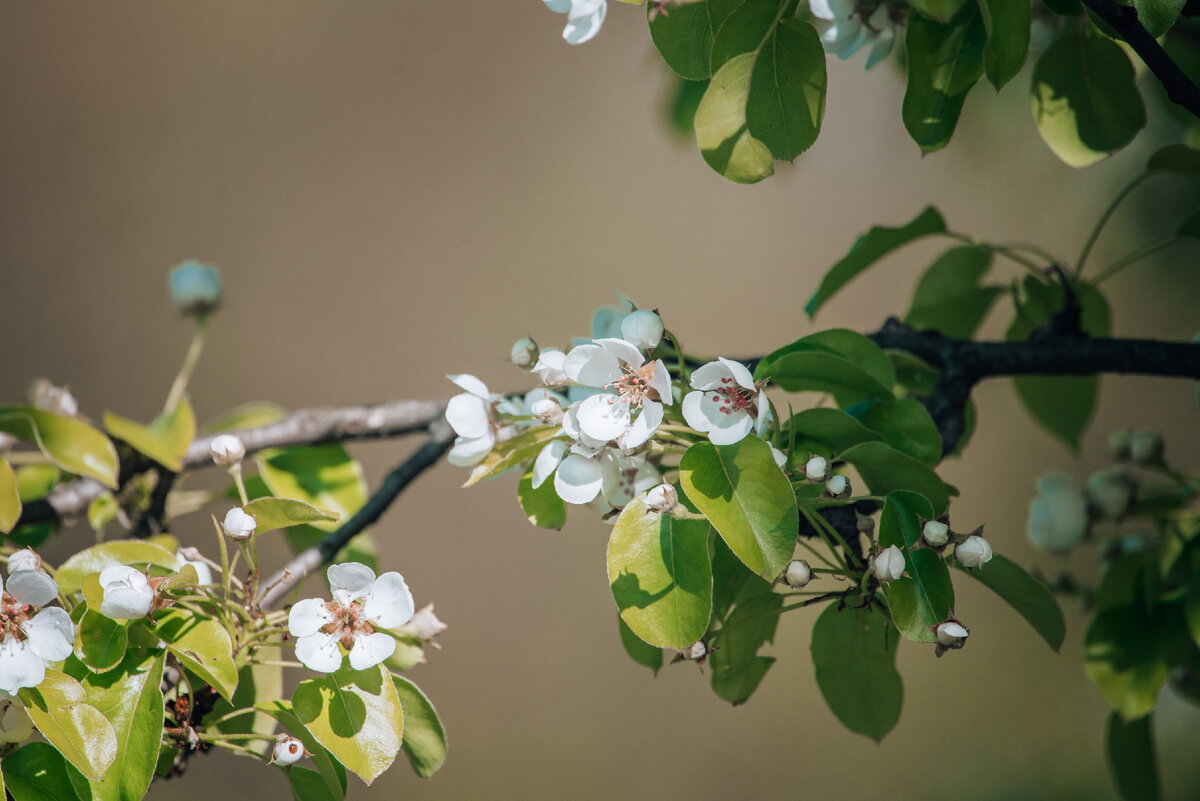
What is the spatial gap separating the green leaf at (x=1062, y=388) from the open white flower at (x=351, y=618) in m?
0.61

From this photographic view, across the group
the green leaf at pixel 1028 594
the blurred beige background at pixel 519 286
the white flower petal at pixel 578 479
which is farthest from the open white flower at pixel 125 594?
the blurred beige background at pixel 519 286

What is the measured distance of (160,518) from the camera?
730 mm

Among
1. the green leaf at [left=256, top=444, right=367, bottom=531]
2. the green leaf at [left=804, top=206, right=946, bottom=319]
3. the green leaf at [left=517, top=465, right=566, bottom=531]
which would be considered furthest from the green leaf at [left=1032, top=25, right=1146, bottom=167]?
the green leaf at [left=256, top=444, right=367, bottom=531]

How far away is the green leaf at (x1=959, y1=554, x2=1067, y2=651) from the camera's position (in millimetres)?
480

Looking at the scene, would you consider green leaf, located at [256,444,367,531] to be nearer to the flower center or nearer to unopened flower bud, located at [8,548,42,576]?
unopened flower bud, located at [8,548,42,576]

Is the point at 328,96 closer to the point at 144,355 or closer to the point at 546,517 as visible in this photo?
the point at 144,355

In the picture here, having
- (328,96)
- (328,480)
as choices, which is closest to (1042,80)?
(328,480)

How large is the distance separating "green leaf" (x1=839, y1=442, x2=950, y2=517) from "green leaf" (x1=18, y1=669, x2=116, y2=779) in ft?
1.35

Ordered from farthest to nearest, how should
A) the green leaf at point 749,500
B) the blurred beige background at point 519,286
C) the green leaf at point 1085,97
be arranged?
the blurred beige background at point 519,286, the green leaf at point 1085,97, the green leaf at point 749,500

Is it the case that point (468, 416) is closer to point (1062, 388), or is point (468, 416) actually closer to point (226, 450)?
point (226, 450)

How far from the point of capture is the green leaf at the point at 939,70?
0.50m

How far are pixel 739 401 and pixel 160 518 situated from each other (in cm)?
56

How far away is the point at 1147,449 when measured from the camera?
73 cm

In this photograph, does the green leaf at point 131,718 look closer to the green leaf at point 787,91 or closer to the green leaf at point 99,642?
the green leaf at point 99,642
